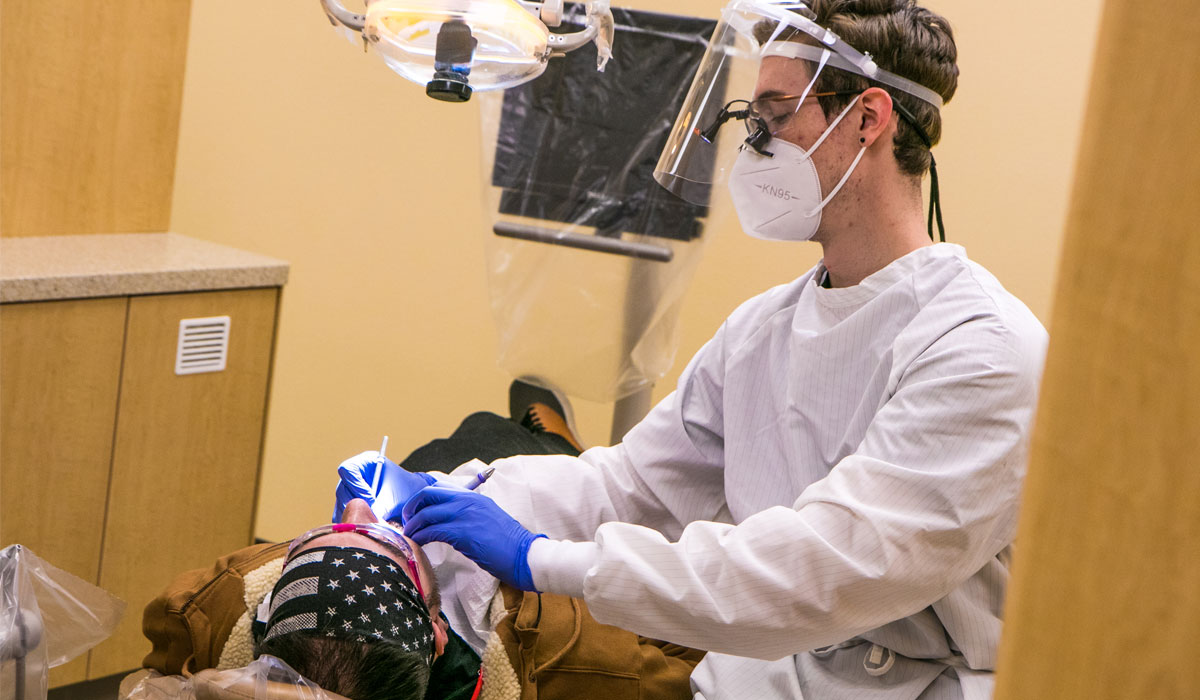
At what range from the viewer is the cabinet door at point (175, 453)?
7.74ft

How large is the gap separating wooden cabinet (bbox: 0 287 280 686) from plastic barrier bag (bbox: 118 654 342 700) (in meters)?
1.15

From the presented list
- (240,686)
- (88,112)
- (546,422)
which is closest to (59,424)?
(88,112)

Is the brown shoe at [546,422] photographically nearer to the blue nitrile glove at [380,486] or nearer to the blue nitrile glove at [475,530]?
the blue nitrile glove at [380,486]

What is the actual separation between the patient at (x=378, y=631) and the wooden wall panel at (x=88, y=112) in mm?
1301

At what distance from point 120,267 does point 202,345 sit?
247 millimetres

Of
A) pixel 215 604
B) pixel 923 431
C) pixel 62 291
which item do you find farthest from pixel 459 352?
pixel 923 431

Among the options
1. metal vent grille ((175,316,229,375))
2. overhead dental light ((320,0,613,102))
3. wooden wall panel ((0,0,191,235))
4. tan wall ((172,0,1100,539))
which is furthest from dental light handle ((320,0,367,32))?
tan wall ((172,0,1100,539))

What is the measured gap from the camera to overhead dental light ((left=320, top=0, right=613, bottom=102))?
1.32 m

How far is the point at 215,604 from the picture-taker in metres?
1.58

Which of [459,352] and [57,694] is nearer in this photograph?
[57,694]

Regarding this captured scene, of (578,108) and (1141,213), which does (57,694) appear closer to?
(578,108)

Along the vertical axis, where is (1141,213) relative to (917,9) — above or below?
below

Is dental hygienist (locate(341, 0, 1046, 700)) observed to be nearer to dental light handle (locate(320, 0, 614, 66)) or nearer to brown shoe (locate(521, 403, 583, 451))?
dental light handle (locate(320, 0, 614, 66))

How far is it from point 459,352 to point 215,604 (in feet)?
6.39
